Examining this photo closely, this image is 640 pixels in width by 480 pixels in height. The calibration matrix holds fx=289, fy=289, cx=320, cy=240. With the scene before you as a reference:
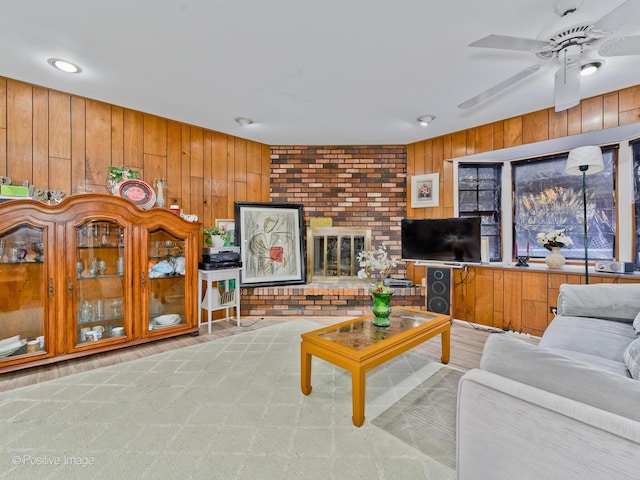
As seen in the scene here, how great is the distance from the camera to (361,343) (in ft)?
6.00

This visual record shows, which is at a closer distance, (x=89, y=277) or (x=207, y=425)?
(x=207, y=425)

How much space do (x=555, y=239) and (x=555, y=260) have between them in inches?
9.0

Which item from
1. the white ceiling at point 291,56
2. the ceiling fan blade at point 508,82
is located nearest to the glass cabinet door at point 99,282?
the white ceiling at point 291,56

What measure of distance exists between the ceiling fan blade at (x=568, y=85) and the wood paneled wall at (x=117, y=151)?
332 centimetres

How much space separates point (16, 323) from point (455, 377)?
353 centimetres

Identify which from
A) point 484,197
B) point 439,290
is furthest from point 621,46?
point 439,290

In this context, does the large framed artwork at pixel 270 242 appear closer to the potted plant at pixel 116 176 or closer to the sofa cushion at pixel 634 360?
the potted plant at pixel 116 176

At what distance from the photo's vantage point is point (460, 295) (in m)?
3.75

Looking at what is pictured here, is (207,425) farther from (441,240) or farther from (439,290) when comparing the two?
(441,240)

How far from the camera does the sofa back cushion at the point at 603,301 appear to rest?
6.61 feet

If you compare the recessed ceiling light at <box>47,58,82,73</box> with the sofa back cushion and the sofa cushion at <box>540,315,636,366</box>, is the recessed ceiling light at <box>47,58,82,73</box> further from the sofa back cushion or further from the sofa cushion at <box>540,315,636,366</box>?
the sofa back cushion

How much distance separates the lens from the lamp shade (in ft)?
8.72

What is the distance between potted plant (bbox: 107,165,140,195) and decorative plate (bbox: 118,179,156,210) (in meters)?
0.06

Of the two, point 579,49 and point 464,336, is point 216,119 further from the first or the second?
point 464,336
